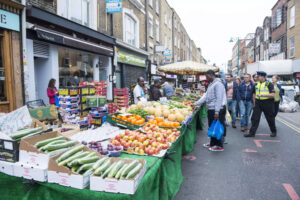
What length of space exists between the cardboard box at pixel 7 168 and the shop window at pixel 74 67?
772cm

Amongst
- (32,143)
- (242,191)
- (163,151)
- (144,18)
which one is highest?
(144,18)

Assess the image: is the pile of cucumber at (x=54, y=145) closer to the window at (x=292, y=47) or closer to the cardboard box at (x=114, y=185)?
the cardboard box at (x=114, y=185)

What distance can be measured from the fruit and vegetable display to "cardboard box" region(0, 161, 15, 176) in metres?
1.25

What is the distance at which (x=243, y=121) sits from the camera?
26.7 feet

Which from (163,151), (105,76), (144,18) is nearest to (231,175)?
(163,151)

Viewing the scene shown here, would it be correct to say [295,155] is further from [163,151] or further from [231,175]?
[163,151]

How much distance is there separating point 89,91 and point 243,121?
18.4 ft

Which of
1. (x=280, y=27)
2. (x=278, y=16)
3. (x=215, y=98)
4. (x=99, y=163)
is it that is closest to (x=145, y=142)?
(x=99, y=163)

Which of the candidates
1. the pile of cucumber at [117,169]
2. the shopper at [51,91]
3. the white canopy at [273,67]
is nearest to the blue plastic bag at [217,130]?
the pile of cucumber at [117,169]

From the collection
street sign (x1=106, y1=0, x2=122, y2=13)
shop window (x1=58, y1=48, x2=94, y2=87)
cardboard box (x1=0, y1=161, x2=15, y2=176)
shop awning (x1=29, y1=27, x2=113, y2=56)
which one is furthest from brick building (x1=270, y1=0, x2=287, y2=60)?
cardboard box (x1=0, y1=161, x2=15, y2=176)

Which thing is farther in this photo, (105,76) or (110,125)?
(105,76)

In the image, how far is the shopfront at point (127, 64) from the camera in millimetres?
14758

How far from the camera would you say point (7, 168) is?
2316 mm

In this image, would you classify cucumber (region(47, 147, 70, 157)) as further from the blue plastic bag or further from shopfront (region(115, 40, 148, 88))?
shopfront (region(115, 40, 148, 88))
